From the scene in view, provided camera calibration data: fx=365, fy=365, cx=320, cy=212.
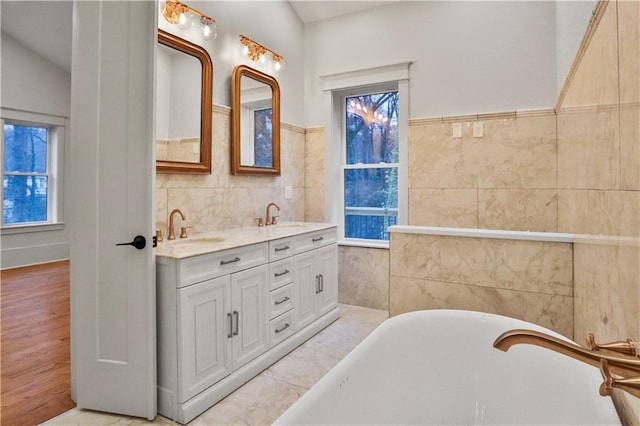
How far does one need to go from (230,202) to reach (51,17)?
12.4ft

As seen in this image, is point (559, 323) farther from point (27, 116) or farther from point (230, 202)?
point (27, 116)

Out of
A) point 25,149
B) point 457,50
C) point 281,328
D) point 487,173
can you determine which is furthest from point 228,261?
point 25,149

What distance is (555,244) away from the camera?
1.84 m

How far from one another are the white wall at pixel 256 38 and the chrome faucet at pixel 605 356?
106 inches

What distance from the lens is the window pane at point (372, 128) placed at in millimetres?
3732

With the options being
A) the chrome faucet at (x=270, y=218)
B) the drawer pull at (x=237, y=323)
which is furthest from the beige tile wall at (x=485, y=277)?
the chrome faucet at (x=270, y=218)

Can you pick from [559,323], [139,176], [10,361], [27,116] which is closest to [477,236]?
[559,323]

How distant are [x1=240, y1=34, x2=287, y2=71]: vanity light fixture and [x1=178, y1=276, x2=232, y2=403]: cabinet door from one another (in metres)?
2.09

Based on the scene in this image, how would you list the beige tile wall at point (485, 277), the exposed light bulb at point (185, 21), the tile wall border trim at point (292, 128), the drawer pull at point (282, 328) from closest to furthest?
the beige tile wall at point (485, 277) < the exposed light bulb at point (185, 21) < the drawer pull at point (282, 328) < the tile wall border trim at point (292, 128)

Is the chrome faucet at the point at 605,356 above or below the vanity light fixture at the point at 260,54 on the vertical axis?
below

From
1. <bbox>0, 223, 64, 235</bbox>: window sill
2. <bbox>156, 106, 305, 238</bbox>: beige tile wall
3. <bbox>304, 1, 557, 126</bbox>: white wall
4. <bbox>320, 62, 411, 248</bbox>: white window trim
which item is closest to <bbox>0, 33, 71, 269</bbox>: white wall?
<bbox>0, 223, 64, 235</bbox>: window sill

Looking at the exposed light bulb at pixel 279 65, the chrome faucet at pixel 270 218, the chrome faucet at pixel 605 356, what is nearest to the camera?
the chrome faucet at pixel 605 356

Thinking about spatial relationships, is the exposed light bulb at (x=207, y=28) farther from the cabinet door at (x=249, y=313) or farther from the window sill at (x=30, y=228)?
the window sill at (x=30, y=228)

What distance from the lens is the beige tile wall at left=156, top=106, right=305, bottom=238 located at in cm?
256
